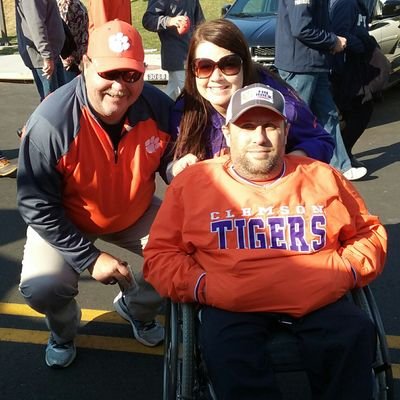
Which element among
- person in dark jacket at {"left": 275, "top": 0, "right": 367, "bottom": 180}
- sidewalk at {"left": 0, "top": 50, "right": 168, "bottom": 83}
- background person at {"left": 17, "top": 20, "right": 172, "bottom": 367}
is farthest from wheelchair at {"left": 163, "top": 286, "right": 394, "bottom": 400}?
sidewalk at {"left": 0, "top": 50, "right": 168, "bottom": 83}

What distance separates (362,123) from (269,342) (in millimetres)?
3789

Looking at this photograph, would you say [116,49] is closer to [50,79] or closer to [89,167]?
[89,167]

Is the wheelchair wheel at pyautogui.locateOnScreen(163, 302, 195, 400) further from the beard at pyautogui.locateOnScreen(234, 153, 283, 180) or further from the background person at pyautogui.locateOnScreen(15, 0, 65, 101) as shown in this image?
the background person at pyautogui.locateOnScreen(15, 0, 65, 101)

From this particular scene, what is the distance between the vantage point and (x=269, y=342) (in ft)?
7.67

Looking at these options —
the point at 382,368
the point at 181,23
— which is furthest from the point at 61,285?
the point at 181,23

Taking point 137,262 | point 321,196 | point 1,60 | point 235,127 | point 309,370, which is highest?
point 235,127

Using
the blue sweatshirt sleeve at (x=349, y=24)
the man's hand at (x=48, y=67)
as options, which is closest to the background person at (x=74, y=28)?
the man's hand at (x=48, y=67)

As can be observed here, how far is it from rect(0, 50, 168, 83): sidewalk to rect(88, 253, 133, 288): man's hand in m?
7.13

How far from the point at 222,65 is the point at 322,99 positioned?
8.93 ft

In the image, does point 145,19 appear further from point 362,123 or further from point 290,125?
point 290,125

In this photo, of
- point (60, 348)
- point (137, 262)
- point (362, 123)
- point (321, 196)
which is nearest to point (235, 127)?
point (321, 196)

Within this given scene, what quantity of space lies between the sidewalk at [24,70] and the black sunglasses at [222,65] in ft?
22.8

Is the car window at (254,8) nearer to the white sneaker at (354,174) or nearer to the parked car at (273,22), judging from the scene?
the parked car at (273,22)

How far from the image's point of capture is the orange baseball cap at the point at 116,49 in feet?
8.77
